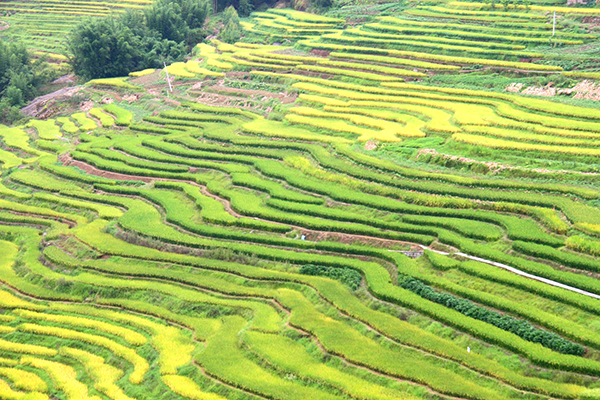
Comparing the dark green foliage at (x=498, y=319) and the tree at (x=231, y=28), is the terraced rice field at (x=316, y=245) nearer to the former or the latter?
the dark green foliage at (x=498, y=319)

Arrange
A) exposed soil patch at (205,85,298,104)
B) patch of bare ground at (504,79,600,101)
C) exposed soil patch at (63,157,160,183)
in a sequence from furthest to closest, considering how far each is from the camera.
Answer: exposed soil patch at (205,85,298,104)
patch of bare ground at (504,79,600,101)
exposed soil patch at (63,157,160,183)

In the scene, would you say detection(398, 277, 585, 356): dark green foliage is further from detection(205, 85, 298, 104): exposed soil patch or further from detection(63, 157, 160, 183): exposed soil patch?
detection(205, 85, 298, 104): exposed soil patch

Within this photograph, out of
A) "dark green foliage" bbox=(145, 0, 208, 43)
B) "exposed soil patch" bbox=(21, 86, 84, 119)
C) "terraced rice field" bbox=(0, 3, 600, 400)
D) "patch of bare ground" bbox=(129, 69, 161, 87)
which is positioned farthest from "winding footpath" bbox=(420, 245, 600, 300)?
"dark green foliage" bbox=(145, 0, 208, 43)

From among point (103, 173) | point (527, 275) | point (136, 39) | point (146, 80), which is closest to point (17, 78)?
point (136, 39)

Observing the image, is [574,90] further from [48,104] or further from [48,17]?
[48,17]

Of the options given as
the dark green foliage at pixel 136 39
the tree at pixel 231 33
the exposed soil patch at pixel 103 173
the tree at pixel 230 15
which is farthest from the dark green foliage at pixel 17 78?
the tree at pixel 230 15

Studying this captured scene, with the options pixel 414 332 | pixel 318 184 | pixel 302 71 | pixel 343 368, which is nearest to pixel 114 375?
pixel 343 368
